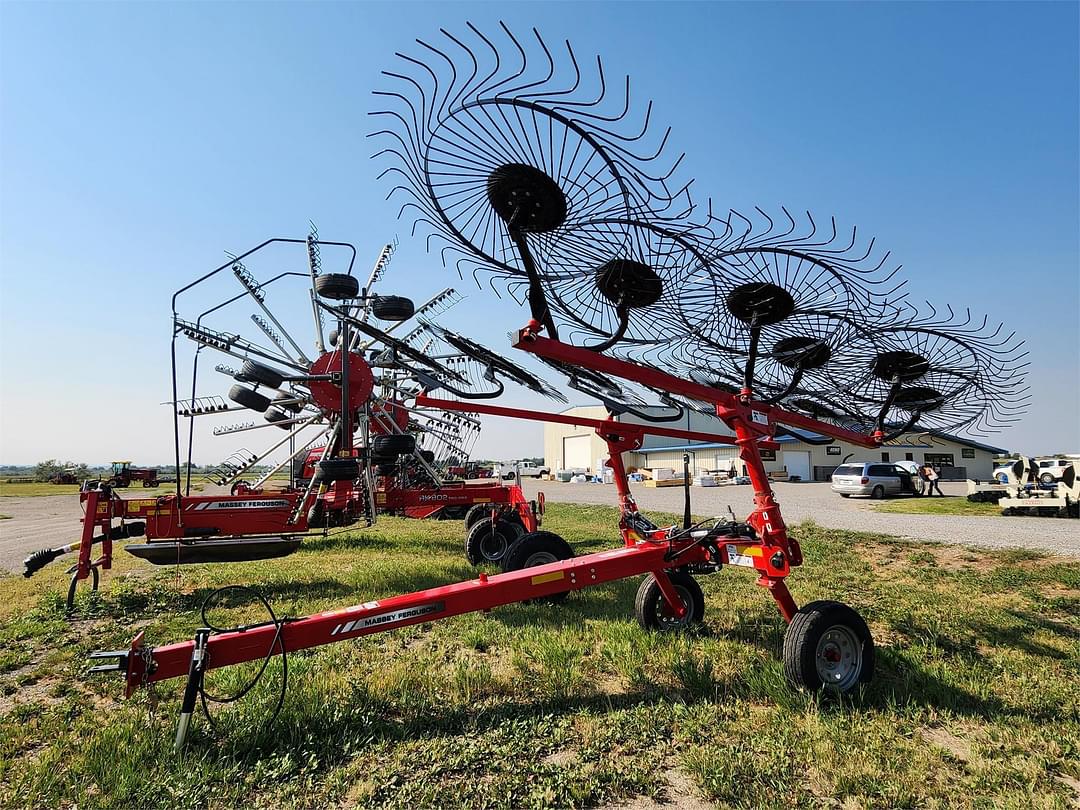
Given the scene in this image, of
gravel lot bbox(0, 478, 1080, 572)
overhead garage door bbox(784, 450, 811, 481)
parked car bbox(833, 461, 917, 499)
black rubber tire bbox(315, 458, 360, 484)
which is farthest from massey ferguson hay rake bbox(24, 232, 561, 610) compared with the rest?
overhead garage door bbox(784, 450, 811, 481)

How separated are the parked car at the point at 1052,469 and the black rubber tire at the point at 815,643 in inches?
750

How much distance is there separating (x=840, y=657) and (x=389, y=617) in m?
3.25

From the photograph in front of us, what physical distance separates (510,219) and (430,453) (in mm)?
11745

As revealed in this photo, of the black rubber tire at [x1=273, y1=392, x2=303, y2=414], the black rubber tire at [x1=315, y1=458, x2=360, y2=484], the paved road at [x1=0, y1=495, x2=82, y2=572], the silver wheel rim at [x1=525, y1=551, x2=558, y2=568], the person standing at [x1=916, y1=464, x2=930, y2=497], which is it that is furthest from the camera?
the person standing at [x1=916, y1=464, x2=930, y2=497]

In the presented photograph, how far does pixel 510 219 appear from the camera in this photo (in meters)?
3.71

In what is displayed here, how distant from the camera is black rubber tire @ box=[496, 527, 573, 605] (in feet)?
22.0

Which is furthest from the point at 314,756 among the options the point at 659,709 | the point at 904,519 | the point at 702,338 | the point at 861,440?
the point at 904,519

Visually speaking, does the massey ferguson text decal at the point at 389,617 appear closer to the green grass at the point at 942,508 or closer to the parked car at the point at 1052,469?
the green grass at the point at 942,508

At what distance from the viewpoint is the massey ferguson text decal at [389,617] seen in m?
3.81

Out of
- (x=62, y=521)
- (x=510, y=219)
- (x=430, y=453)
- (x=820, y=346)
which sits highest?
Answer: (x=510, y=219)

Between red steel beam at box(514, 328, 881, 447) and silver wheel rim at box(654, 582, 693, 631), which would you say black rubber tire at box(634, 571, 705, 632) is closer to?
silver wheel rim at box(654, 582, 693, 631)

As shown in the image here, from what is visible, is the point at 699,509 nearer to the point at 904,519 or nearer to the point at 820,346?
the point at 904,519

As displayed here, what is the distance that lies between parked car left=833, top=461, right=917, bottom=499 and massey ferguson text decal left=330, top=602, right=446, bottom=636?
27.5m

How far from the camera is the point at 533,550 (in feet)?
22.3
